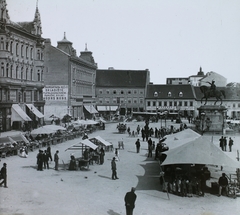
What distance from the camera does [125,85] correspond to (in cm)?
9738

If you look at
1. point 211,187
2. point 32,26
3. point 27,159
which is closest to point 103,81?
point 32,26

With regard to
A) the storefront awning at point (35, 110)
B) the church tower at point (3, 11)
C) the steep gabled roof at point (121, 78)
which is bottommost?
the storefront awning at point (35, 110)

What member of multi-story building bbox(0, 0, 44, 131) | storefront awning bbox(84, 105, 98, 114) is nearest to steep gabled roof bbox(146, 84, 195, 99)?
storefront awning bbox(84, 105, 98, 114)

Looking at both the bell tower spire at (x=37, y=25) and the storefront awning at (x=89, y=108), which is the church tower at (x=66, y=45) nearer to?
the storefront awning at (x=89, y=108)

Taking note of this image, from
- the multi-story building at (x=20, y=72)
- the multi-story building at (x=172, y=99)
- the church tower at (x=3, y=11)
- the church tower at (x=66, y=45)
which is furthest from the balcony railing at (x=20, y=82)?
the multi-story building at (x=172, y=99)

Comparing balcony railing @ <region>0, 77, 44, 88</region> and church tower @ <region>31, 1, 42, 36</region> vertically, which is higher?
church tower @ <region>31, 1, 42, 36</region>

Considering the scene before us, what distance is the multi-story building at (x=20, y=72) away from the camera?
42.0 m

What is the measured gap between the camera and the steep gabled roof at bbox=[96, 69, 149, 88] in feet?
319

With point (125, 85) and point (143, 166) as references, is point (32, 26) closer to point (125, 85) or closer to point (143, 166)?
point (143, 166)

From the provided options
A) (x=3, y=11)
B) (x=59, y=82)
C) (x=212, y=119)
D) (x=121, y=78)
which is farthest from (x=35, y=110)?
(x=121, y=78)

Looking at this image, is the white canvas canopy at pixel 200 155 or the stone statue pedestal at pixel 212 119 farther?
the stone statue pedestal at pixel 212 119

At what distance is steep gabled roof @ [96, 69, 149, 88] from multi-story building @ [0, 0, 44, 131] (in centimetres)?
4378

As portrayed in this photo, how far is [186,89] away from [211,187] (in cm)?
7904

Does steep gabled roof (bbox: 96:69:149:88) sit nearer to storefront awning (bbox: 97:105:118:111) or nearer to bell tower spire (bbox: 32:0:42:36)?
storefront awning (bbox: 97:105:118:111)
